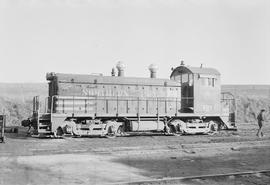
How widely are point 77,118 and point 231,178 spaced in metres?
9.96

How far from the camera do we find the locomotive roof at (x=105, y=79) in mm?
16969

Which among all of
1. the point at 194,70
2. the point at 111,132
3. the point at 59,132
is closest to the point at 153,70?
the point at 194,70

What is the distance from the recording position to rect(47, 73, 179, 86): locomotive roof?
17.0m

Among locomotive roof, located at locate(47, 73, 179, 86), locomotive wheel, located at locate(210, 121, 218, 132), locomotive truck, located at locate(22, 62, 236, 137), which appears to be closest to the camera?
locomotive truck, located at locate(22, 62, 236, 137)

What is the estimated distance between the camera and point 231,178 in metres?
8.07

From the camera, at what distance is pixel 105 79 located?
696 inches

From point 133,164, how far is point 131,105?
834 cm

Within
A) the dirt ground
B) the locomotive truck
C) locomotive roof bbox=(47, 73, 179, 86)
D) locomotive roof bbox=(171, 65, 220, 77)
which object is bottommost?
the dirt ground

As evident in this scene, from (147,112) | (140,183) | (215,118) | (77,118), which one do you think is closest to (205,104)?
(215,118)

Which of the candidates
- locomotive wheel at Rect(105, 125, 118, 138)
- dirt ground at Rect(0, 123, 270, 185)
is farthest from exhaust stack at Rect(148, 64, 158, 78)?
dirt ground at Rect(0, 123, 270, 185)

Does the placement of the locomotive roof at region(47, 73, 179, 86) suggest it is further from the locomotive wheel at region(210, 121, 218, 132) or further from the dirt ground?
the dirt ground

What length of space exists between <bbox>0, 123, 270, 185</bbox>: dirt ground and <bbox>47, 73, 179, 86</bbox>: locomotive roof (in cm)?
377

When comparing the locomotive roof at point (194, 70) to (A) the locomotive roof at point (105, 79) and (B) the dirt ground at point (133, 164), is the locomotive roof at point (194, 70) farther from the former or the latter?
(B) the dirt ground at point (133, 164)

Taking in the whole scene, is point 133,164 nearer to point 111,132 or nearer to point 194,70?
point 111,132
